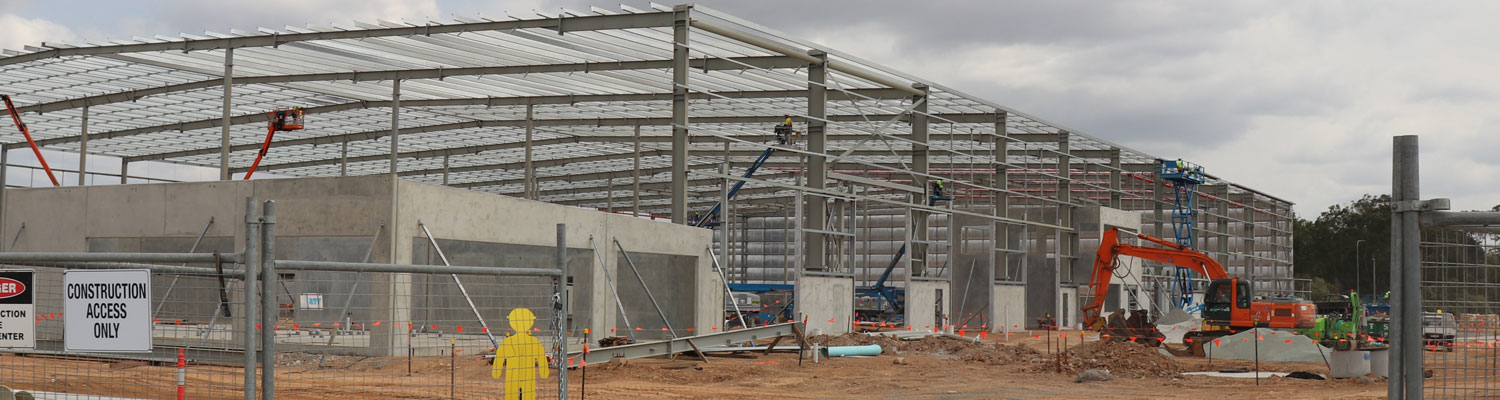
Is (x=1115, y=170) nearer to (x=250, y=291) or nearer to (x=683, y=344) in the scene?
(x=683, y=344)

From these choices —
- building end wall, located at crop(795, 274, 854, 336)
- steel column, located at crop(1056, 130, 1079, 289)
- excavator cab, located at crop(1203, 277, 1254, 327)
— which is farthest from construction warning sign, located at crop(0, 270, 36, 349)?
steel column, located at crop(1056, 130, 1079, 289)

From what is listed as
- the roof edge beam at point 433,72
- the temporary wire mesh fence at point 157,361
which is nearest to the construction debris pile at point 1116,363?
the roof edge beam at point 433,72

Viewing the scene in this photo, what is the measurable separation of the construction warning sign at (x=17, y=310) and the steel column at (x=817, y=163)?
2439 cm

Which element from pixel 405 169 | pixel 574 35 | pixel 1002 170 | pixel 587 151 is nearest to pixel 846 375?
pixel 574 35

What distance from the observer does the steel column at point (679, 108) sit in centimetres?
2752

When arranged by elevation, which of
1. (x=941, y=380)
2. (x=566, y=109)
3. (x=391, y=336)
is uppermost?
(x=566, y=109)

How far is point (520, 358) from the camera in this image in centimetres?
1152

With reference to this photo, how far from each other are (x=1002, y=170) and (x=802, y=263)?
15.2 meters

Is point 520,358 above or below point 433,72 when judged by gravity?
below

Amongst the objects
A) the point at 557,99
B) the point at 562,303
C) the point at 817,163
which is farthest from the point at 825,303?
the point at 562,303

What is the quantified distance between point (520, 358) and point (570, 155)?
4222cm

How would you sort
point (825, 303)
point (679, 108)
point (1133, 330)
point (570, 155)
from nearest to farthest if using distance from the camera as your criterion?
point (679, 108) → point (825, 303) → point (1133, 330) → point (570, 155)

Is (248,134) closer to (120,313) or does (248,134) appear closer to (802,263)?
(802,263)

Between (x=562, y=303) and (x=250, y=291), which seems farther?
(x=562, y=303)
